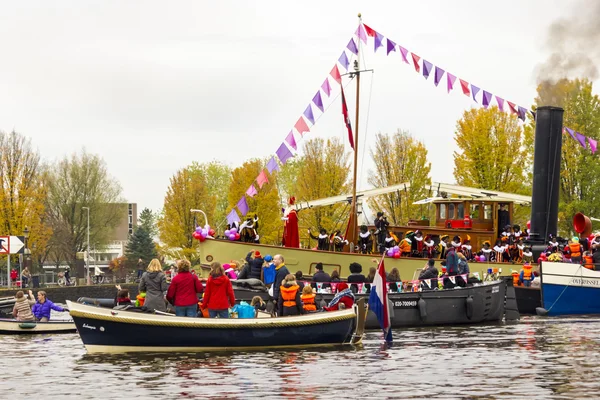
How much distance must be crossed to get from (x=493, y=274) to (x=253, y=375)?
21.3 metres

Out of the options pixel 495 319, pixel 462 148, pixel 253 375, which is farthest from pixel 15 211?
pixel 253 375

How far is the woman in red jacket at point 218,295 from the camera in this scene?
72.3ft

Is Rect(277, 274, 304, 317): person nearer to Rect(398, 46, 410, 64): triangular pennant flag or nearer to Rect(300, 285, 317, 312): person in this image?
Rect(300, 285, 317, 312): person

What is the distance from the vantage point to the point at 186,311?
2231cm

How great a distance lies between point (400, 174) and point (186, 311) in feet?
149

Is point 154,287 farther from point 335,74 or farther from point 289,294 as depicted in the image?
point 335,74

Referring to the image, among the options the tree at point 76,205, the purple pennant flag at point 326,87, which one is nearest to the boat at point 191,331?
the purple pennant flag at point 326,87

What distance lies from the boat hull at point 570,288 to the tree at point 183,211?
41.8 m

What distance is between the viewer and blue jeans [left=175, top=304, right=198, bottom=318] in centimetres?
2228

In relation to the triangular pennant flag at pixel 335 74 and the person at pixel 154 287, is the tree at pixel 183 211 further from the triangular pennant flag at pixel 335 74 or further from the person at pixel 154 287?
the person at pixel 154 287

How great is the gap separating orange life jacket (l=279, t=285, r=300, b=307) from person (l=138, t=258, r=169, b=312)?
97.7 inches

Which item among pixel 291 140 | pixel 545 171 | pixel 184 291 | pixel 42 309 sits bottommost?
pixel 42 309

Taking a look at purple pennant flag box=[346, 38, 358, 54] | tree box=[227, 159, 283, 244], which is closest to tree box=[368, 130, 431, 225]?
tree box=[227, 159, 283, 244]

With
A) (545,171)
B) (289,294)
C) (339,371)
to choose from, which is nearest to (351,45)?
(545,171)
